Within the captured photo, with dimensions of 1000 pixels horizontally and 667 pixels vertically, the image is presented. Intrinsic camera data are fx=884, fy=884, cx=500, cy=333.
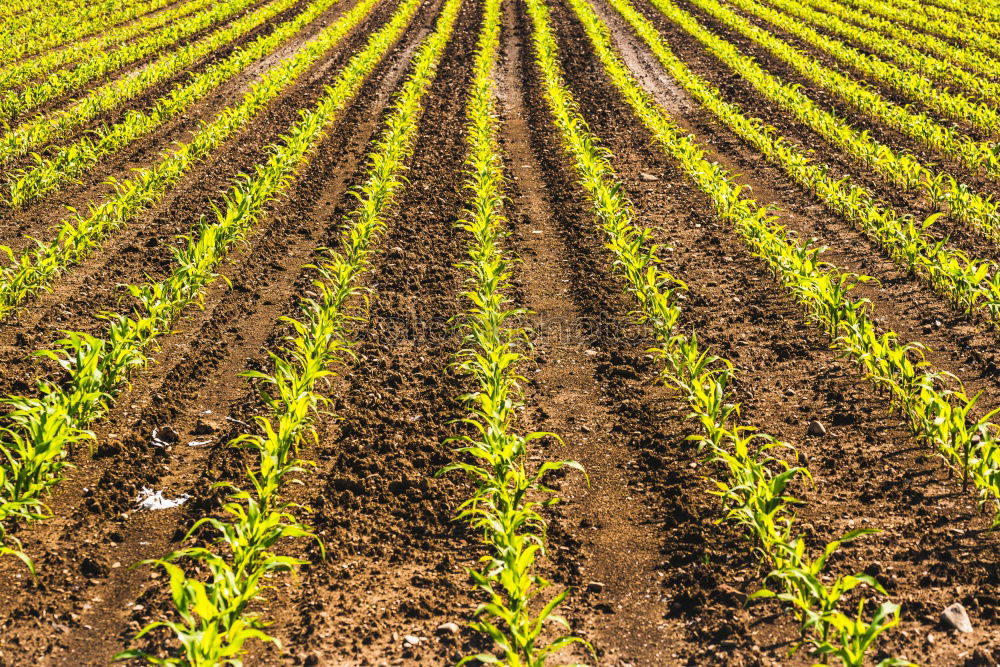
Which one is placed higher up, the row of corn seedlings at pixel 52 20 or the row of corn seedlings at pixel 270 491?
the row of corn seedlings at pixel 52 20

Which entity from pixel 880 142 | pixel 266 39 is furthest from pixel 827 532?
pixel 266 39

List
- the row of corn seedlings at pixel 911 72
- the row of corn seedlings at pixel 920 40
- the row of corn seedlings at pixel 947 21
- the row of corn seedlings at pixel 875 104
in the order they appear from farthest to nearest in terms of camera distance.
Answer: the row of corn seedlings at pixel 947 21 < the row of corn seedlings at pixel 920 40 < the row of corn seedlings at pixel 911 72 < the row of corn seedlings at pixel 875 104

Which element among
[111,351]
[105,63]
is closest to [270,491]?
[111,351]

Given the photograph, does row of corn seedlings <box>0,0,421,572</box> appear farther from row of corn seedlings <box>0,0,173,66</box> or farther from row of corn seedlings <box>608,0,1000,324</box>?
row of corn seedlings <box>0,0,173,66</box>

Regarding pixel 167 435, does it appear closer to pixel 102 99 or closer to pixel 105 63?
pixel 102 99

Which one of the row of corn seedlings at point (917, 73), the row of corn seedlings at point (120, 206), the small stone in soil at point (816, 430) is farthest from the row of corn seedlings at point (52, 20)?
the small stone in soil at point (816, 430)

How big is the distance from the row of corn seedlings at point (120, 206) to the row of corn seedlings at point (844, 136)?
8563 mm

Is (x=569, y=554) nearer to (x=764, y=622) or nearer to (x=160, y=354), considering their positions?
(x=764, y=622)

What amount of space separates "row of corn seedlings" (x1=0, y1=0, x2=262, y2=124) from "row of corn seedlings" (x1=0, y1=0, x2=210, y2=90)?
26 centimetres

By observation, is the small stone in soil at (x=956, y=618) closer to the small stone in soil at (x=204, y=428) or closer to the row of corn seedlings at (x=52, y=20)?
the small stone in soil at (x=204, y=428)

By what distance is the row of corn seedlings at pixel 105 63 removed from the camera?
14.5 meters

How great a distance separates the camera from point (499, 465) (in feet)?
16.5

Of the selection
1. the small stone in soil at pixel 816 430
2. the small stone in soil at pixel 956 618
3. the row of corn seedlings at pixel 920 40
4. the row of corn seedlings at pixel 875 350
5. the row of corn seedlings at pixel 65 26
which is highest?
the row of corn seedlings at pixel 65 26

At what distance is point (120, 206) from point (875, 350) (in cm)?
747
